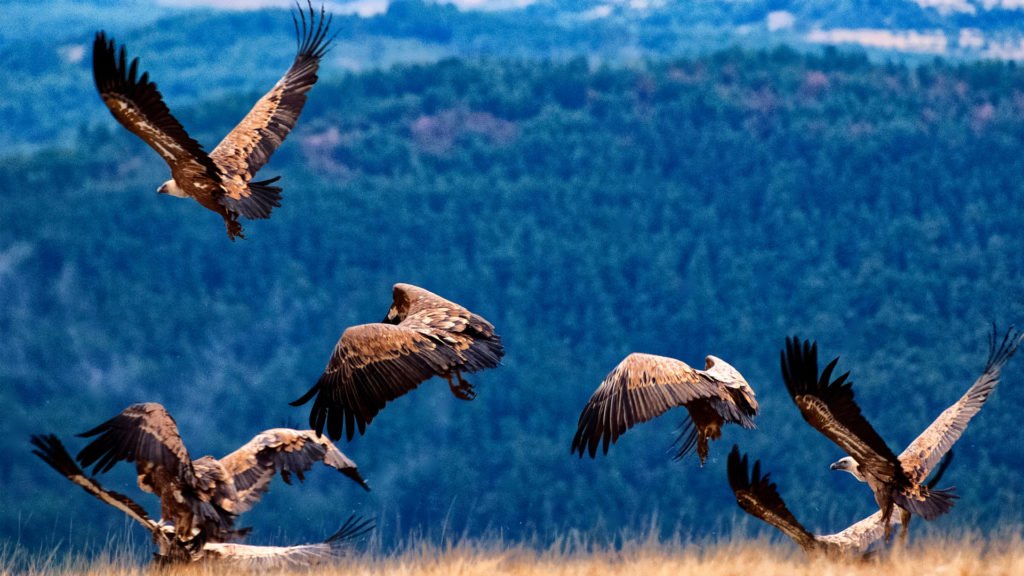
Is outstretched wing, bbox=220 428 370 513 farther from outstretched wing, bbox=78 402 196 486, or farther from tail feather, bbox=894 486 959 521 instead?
tail feather, bbox=894 486 959 521

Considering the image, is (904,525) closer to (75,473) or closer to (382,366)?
(382,366)

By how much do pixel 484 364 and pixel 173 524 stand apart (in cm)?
210

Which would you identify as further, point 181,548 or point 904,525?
point 904,525

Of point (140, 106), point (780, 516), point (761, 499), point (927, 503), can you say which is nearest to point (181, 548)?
point (140, 106)

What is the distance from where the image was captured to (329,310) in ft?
233

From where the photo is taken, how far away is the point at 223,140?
1254 centimetres

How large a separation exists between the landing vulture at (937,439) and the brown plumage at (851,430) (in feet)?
0.20

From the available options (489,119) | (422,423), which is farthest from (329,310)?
(489,119)

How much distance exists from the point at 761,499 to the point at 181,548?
339cm

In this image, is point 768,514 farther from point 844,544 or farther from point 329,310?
point 329,310

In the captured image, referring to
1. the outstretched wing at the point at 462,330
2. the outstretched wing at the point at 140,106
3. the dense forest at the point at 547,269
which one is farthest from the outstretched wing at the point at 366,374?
the dense forest at the point at 547,269

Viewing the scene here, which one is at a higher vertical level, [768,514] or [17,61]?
[17,61]

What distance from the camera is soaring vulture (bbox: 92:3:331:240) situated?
1128 cm

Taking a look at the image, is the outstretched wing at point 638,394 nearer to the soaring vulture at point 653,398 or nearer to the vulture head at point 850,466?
the soaring vulture at point 653,398
